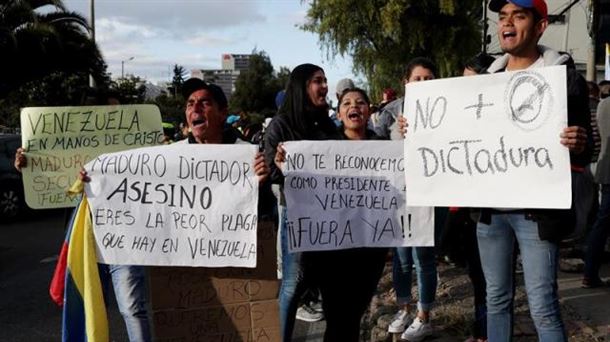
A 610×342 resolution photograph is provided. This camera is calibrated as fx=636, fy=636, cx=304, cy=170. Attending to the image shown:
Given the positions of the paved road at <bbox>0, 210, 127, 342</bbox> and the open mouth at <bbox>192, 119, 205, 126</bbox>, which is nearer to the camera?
the open mouth at <bbox>192, 119, 205, 126</bbox>

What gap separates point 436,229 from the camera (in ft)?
13.8

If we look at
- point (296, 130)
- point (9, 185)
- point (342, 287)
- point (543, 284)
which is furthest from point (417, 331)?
point (9, 185)

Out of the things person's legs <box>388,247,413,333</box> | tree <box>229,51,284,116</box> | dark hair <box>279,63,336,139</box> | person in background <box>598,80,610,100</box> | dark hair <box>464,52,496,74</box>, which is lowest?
person's legs <box>388,247,413,333</box>

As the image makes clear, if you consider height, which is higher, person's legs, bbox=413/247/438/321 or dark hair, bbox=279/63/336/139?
dark hair, bbox=279/63/336/139

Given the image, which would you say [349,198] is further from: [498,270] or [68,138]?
[68,138]

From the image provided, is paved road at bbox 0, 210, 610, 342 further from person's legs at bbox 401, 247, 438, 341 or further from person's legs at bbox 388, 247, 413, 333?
person's legs at bbox 401, 247, 438, 341

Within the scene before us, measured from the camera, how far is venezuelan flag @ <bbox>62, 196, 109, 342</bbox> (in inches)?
132

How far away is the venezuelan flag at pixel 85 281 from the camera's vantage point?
335cm

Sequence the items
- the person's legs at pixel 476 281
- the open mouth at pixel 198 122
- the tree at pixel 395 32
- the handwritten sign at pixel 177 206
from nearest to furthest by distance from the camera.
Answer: the handwritten sign at pixel 177 206
the open mouth at pixel 198 122
the person's legs at pixel 476 281
the tree at pixel 395 32

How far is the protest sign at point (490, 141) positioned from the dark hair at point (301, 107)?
626 mm

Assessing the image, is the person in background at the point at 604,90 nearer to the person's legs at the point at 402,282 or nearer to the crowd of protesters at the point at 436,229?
the crowd of protesters at the point at 436,229

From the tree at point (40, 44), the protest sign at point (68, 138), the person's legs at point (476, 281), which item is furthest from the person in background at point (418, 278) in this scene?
the tree at point (40, 44)

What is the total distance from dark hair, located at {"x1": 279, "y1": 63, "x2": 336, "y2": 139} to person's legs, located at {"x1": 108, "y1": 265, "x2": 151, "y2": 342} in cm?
118

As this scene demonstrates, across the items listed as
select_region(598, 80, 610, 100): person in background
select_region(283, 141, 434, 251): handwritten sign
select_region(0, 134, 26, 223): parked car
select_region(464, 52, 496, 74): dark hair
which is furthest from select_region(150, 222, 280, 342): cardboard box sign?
select_region(0, 134, 26, 223): parked car
